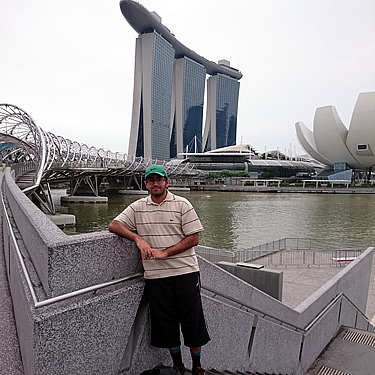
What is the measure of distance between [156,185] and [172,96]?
126 m

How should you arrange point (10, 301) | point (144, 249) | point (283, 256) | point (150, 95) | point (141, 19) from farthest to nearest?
point (141, 19) → point (150, 95) → point (283, 256) → point (10, 301) → point (144, 249)

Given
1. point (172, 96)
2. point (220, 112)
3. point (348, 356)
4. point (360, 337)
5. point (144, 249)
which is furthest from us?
point (220, 112)

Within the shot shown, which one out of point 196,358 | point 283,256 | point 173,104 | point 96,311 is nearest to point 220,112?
point 173,104

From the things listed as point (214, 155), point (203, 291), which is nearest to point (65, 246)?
point (203, 291)

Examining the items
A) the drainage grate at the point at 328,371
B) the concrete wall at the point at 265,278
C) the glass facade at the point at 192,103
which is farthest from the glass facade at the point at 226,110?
the drainage grate at the point at 328,371

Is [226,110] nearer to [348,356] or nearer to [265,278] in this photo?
[265,278]

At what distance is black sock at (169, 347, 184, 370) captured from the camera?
2421mm

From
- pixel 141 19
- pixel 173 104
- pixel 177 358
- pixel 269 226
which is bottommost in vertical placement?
pixel 269 226

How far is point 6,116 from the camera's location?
34.8 m

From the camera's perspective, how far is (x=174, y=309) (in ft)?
7.68

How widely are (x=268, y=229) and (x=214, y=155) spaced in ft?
Result: 258

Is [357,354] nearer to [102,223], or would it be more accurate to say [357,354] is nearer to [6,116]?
[102,223]

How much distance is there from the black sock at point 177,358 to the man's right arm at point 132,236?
2.34ft

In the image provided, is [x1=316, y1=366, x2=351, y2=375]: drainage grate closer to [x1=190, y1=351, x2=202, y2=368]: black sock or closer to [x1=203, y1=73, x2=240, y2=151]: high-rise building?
[x1=190, y1=351, x2=202, y2=368]: black sock
